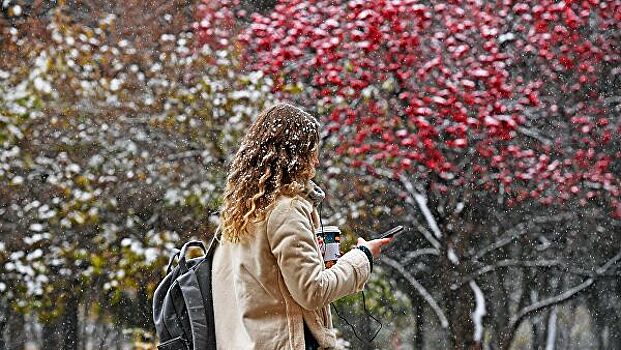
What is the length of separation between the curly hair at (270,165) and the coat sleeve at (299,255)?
0.18ft

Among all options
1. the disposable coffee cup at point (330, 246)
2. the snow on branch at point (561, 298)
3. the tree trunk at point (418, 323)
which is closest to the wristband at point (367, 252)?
the disposable coffee cup at point (330, 246)

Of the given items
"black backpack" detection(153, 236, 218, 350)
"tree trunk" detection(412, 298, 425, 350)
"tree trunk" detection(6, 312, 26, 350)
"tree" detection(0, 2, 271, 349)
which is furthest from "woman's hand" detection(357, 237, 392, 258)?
"tree trunk" detection(6, 312, 26, 350)

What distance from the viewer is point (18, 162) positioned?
19.3ft

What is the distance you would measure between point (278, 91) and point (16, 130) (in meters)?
1.70

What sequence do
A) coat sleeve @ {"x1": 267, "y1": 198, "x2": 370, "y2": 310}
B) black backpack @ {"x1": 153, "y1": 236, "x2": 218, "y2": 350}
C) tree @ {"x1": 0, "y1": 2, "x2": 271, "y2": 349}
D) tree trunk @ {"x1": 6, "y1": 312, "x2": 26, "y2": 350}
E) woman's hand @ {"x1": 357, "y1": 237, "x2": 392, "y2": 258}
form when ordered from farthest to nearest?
tree trunk @ {"x1": 6, "y1": 312, "x2": 26, "y2": 350} → tree @ {"x1": 0, "y1": 2, "x2": 271, "y2": 349} → woman's hand @ {"x1": 357, "y1": 237, "x2": 392, "y2": 258} → black backpack @ {"x1": 153, "y1": 236, "x2": 218, "y2": 350} → coat sleeve @ {"x1": 267, "y1": 198, "x2": 370, "y2": 310}

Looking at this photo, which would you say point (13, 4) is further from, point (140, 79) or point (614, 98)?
point (614, 98)

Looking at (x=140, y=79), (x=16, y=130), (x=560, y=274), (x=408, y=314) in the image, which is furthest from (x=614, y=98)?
(x=16, y=130)

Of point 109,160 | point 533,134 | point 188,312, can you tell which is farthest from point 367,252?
point 109,160

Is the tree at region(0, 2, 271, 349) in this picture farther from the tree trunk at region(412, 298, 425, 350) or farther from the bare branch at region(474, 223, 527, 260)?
the bare branch at region(474, 223, 527, 260)

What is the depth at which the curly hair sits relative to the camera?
2182 millimetres

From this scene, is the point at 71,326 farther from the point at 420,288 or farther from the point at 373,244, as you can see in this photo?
the point at 373,244

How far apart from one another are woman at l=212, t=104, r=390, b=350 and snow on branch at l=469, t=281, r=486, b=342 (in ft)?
12.0

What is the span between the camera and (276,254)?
2.12 m

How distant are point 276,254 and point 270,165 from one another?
235mm
